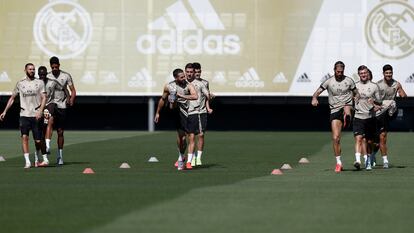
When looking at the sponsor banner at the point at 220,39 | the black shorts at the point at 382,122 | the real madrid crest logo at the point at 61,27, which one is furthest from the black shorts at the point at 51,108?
the real madrid crest logo at the point at 61,27

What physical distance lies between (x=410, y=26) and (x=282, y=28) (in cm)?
493

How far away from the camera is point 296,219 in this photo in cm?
1530

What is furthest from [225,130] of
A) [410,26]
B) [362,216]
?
[362,216]

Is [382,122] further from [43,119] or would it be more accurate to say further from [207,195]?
[207,195]

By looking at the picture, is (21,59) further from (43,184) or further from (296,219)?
(296,219)

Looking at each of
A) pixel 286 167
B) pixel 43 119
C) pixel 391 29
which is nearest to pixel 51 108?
pixel 43 119

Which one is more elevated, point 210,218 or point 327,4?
point 327,4

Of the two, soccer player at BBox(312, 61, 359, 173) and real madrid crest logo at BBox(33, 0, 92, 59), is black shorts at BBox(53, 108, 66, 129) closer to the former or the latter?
soccer player at BBox(312, 61, 359, 173)

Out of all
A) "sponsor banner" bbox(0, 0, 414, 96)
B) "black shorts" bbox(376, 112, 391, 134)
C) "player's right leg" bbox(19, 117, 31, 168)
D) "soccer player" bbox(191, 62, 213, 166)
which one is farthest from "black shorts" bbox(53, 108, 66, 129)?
"sponsor banner" bbox(0, 0, 414, 96)

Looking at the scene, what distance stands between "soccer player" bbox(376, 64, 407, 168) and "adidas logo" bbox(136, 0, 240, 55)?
26.0 metres

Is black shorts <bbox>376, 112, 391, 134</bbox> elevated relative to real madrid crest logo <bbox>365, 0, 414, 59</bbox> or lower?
lower

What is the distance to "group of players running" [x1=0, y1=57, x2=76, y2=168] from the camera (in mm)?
26141

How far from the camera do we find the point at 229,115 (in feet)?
180

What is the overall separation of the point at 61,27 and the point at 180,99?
27336 millimetres
